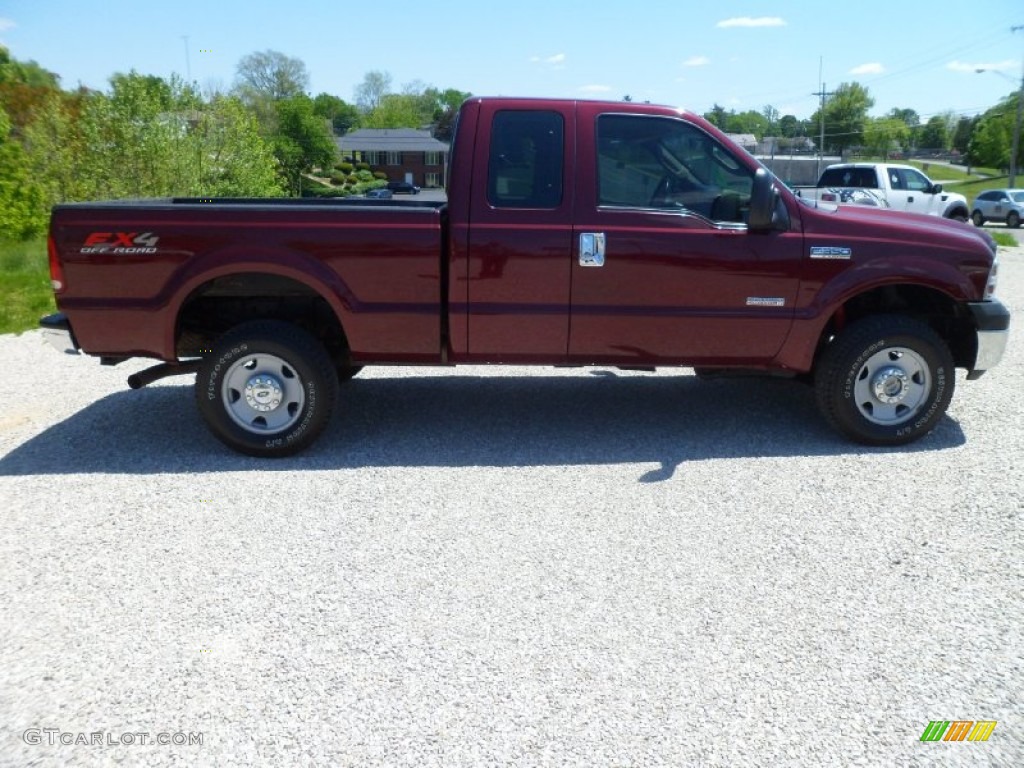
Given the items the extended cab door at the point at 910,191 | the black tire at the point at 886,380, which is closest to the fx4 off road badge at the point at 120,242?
the black tire at the point at 886,380

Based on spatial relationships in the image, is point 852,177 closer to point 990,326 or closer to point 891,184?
point 891,184

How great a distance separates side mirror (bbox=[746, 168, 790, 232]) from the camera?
4.86 metres

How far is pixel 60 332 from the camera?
5.10m

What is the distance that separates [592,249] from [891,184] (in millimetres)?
18137

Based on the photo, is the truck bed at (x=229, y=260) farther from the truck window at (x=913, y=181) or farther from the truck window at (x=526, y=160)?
the truck window at (x=913, y=181)

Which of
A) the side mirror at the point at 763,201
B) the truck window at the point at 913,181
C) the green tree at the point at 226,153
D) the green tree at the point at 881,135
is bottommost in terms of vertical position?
the side mirror at the point at 763,201

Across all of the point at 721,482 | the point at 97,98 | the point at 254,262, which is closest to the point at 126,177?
the point at 97,98

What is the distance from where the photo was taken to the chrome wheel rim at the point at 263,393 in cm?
514

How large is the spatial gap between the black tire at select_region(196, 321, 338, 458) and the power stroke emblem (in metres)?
3.05

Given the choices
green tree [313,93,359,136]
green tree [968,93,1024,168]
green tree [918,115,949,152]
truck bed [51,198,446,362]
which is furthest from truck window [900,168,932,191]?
green tree [313,93,359,136]

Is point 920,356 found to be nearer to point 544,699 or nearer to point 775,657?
point 775,657

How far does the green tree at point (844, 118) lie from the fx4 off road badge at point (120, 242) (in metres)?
120

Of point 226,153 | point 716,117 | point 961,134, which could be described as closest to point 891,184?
point 716,117

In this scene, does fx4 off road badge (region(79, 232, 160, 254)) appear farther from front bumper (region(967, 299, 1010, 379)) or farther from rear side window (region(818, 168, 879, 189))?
rear side window (region(818, 168, 879, 189))
